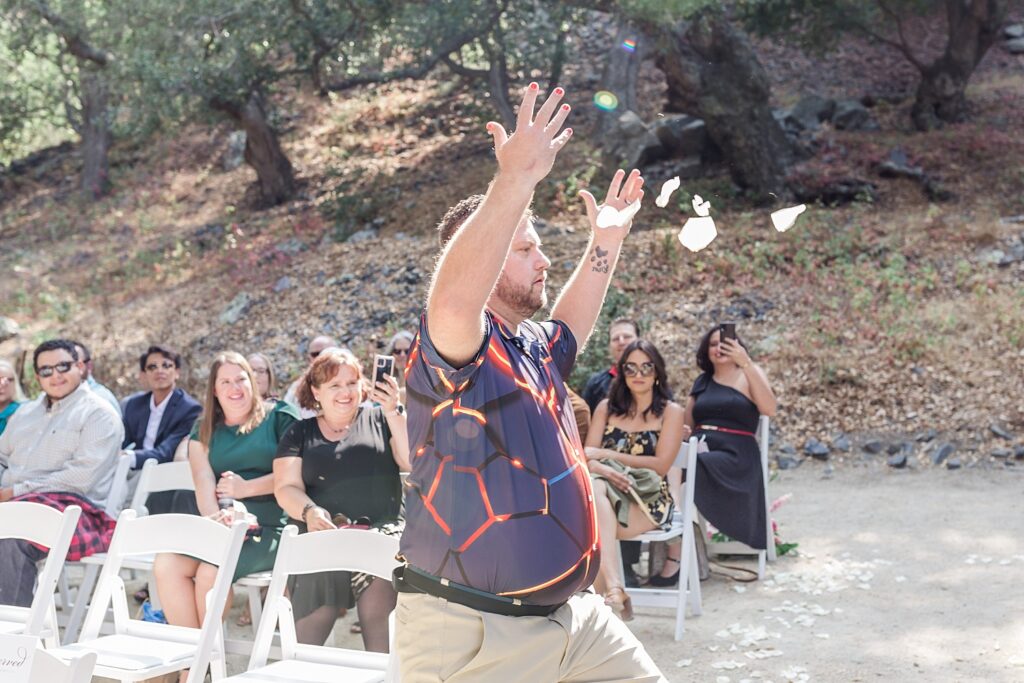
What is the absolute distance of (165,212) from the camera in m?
20.0

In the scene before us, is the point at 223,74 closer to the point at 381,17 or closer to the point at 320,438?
the point at 381,17

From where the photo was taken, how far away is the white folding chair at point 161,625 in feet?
12.4

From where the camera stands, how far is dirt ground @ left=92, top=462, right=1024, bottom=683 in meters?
4.71

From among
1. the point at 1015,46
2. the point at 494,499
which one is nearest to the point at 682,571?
the point at 494,499

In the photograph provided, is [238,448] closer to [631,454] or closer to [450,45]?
[631,454]

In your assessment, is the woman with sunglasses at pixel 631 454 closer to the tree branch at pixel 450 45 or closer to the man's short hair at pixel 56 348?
the man's short hair at pixel 56 348

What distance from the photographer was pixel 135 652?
13.0ft

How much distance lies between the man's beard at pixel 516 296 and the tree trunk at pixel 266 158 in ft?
49.6

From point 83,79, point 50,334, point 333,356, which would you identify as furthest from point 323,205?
point 333,356

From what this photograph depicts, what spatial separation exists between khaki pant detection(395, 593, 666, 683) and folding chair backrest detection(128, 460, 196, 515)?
3.52 metres

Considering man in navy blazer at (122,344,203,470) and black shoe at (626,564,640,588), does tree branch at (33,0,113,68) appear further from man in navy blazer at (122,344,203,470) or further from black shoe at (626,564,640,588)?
black shoe at (626,564,640,588)

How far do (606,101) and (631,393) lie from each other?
12282 mm

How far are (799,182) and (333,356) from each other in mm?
10613

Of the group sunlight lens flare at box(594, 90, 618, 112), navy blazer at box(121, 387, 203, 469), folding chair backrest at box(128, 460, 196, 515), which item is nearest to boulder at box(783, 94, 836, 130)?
sunlight lens flare at box(594, 90, 618, 112)
